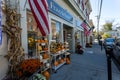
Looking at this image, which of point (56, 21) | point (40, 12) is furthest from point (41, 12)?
point (56, 21)

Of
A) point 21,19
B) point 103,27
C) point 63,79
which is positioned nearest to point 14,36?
point 21,19

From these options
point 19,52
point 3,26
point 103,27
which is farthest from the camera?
point 103,27

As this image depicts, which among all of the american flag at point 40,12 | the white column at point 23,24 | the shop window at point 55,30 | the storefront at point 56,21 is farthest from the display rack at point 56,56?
the american flag at point 40,12

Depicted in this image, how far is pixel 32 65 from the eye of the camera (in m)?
5.30

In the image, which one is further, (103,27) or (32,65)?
(103,27)

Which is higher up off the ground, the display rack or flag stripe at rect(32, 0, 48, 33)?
flag stripe at rect(32, 0, 48, 33)

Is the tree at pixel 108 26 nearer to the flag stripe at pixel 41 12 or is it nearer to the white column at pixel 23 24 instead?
the white column at pixel 23 24

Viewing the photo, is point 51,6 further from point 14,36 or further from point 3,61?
point 3,61

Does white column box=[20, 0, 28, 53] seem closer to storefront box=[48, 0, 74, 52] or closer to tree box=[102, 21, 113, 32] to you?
storefront box=[48, 0, 74, 52]

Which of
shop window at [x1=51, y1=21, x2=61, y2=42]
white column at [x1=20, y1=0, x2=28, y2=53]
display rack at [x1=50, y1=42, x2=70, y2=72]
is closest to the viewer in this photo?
white column at [x1=20, y1=0, x2=28, y2=53]

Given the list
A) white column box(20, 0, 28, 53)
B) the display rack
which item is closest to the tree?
the display rack

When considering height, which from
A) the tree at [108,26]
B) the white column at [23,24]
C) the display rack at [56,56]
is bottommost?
the display rack at [56,56]

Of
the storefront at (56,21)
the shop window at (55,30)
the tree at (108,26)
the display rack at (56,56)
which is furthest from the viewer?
the tree at (108,26)

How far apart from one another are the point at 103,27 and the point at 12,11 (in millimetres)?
80944
